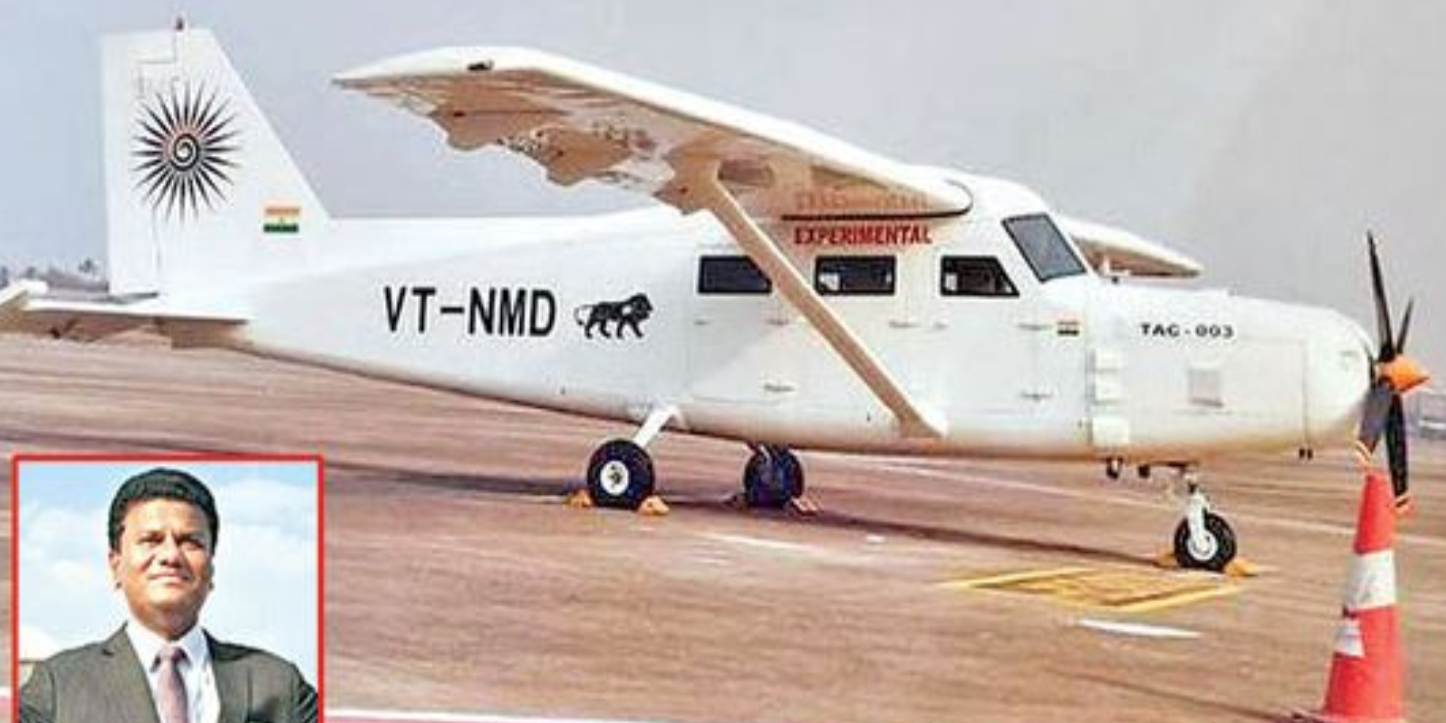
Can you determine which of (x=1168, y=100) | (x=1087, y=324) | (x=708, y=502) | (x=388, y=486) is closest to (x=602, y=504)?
(x=708, y=502)

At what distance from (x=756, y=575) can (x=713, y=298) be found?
1842 millimetres

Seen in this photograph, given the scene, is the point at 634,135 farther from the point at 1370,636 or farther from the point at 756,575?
the point at 1370,636

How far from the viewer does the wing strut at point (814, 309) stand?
5707 mm

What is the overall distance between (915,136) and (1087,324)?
101 cm

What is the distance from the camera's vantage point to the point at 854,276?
5.99 meters

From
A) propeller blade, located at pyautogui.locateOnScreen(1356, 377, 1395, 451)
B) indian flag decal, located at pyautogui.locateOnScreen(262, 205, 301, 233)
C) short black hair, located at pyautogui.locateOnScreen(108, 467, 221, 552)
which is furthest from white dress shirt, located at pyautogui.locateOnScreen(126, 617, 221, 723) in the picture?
propeller blade, located at pyautogui.locateOnScreen(1356, 377, 1395, 451)

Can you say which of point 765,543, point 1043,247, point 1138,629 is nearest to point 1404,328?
point 1138,629

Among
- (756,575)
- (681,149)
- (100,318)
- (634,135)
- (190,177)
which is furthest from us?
(681,149)

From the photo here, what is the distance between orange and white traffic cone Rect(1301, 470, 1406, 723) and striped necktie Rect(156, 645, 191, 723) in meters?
1.81

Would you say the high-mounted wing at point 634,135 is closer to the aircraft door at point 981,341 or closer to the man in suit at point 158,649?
the aircraft door at point 981,341

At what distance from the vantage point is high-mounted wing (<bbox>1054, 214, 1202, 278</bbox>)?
4.75 metres

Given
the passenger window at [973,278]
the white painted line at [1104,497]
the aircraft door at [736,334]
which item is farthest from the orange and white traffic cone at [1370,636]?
the aircraft door at [736,334]

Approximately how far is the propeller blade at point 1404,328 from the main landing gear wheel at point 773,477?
2018 millimetres

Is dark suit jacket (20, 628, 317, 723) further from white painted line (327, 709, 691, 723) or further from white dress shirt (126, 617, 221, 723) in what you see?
white painted line (327, 709, 691, 723)
